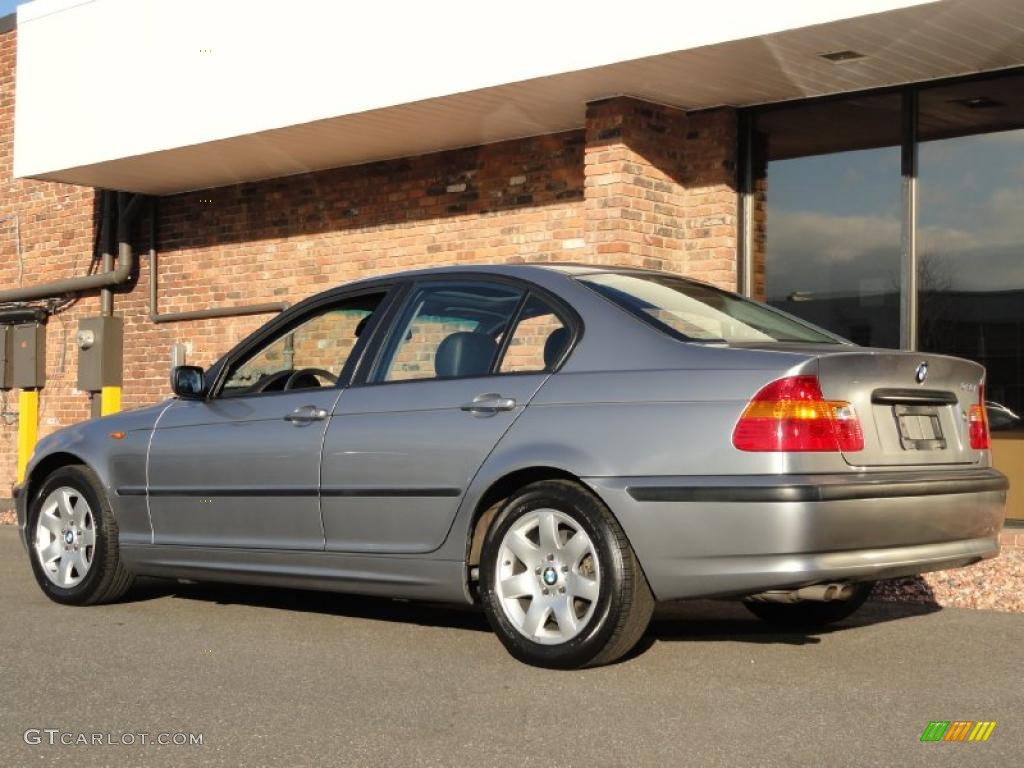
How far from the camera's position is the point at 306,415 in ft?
21.1

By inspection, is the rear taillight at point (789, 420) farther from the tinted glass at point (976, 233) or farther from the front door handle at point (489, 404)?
the tinted glass at point (976, 233)

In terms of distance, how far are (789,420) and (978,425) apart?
4.07 feet

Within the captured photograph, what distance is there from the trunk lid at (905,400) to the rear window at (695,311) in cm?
54

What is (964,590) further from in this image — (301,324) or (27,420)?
(27,420)

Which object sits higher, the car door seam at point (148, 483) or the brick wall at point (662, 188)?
the brick wall at point (662, 188)

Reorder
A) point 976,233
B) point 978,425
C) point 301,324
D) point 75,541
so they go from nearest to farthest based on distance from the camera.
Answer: point 978,425, point 301,324, point 75,541, point 976,233

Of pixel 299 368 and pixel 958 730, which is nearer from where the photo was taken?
pixel 958 730

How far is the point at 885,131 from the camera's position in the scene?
35.6 feet

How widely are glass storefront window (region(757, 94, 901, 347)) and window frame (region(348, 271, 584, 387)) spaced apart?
5.32m

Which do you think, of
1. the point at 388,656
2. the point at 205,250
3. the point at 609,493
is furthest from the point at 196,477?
the point at 205,250

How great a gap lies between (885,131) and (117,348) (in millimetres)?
8620

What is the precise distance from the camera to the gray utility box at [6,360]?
55.9ft

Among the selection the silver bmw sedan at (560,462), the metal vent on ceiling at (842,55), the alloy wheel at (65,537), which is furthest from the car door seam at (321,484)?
the metal vent on ceiling at (842,55)

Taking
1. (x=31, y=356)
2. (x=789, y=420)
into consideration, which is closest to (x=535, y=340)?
(x=789, y=420)
